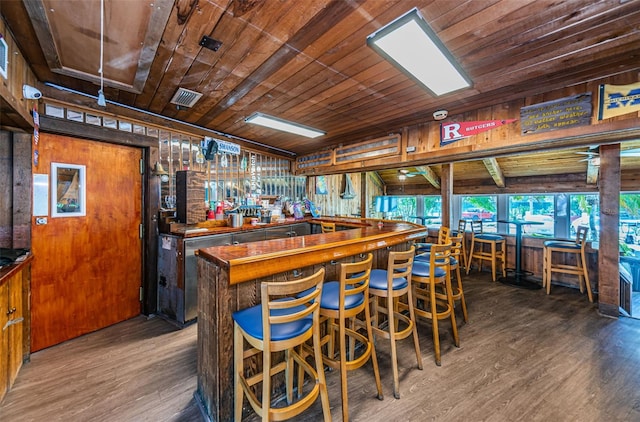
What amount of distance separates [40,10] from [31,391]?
264cm

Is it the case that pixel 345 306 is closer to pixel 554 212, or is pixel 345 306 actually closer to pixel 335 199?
pixel 335 199

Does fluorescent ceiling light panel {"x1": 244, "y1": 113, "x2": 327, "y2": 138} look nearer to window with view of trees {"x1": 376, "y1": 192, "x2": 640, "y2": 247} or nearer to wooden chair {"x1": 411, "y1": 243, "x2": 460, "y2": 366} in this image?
wooden chair {"x1": 411, "y1": 243, "x2": 460, "y2": 366}

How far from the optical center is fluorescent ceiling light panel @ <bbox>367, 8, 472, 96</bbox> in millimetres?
1655

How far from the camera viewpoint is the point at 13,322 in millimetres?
1894

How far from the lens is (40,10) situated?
1488mm

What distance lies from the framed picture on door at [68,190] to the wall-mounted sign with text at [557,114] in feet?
15.9

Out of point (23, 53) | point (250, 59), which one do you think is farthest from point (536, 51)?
point (23, 53)

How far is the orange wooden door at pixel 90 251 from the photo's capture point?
2.46 meters

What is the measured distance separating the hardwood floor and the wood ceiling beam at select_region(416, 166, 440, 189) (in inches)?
174

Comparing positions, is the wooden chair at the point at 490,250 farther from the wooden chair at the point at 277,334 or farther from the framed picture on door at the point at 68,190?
the framed picture on door at the point at 68,190

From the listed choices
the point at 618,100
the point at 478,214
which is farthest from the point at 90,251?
the point at 478,214

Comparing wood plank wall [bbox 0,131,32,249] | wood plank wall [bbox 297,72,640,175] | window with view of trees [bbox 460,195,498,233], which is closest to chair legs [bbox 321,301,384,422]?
wood plank wall [bbox 297,72,640,175]

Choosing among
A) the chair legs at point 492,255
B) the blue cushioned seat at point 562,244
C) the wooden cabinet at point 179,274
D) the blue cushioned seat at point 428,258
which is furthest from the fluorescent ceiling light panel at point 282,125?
the blue cushioned seat at point 562,244

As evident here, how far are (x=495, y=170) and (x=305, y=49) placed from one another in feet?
17.8
